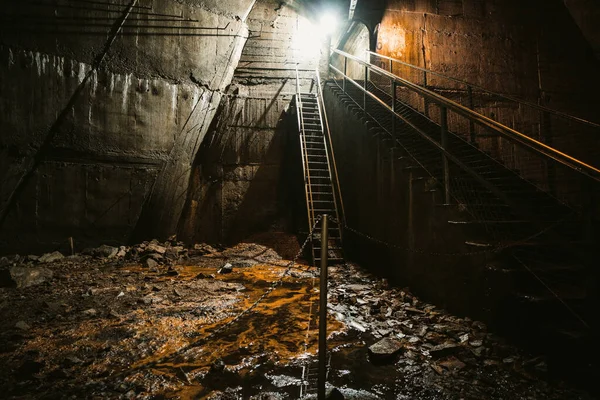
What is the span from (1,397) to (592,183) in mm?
5286

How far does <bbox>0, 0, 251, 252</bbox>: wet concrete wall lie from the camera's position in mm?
7043

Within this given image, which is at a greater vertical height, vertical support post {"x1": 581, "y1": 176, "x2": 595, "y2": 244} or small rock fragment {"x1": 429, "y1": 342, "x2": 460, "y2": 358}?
vertical support post {"x1": 581, "y1": 176, "x2": 595, "y2": 244}

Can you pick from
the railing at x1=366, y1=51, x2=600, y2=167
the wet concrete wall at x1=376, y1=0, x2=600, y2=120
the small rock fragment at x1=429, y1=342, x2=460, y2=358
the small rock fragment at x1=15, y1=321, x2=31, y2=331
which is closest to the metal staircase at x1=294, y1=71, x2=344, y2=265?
the railing at x1=366, y1=51, x2=600, y2=167

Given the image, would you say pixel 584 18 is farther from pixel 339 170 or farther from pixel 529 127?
pixel 339 170

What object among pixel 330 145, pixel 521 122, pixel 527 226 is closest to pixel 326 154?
pixel 330 145

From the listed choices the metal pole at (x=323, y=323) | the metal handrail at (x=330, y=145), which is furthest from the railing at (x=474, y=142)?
the metal pole at (x=323, y=323)

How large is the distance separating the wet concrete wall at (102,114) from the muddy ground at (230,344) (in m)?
2.18

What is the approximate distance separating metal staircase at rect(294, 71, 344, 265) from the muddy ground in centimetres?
216

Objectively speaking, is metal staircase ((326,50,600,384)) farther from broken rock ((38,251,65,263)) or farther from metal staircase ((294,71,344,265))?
broken rock ((38,251,65,263))

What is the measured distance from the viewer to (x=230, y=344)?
3639 mm

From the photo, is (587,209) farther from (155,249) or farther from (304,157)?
(155,249)

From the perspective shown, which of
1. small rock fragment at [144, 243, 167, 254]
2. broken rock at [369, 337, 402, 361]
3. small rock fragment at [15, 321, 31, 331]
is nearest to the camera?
broken rock at [369, 337, 402, 361]

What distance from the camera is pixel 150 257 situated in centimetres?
755

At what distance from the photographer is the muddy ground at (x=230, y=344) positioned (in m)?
2.77
